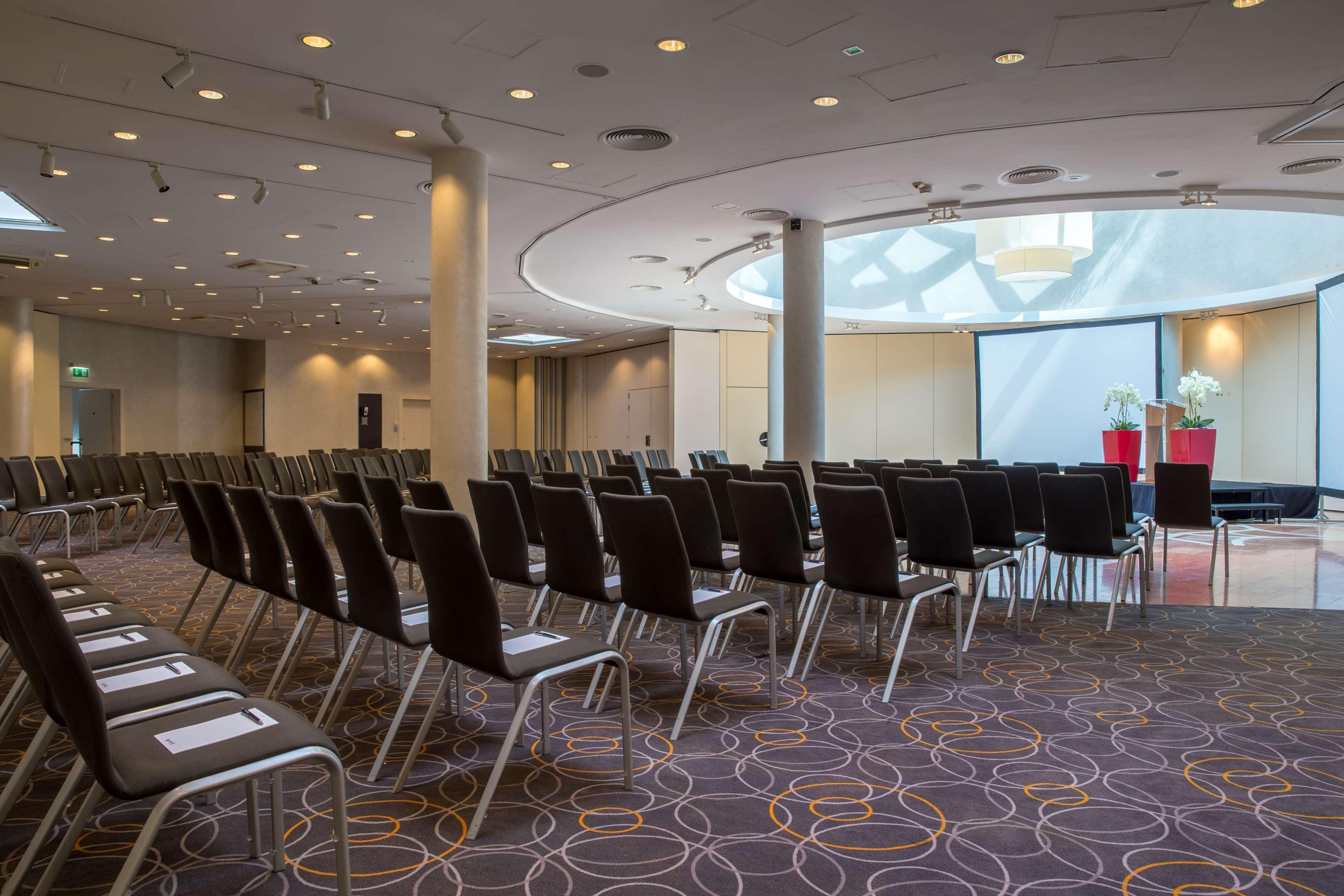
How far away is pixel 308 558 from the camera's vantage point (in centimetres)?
339

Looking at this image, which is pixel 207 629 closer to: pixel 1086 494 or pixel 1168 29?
pixel 1086 494

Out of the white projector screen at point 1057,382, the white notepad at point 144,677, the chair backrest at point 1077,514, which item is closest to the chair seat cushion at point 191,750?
the white notepad at point 144,677

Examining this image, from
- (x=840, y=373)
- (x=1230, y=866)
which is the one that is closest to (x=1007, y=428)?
(x=840, y=373)

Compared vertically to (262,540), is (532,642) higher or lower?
lower

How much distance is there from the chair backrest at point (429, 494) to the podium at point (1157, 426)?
1113 centimetres

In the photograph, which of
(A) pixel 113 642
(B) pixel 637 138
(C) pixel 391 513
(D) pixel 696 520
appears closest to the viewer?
(A) pixel 113 642

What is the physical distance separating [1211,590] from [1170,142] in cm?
361

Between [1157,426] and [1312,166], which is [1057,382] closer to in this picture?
[1157,426]

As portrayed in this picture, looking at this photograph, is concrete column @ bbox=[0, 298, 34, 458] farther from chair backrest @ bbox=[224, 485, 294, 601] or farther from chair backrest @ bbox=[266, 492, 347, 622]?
chair backrest @ bbox=[266, 492, 347, 622]

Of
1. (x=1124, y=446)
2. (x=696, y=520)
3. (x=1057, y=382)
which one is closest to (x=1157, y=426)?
(x=1124, y=446)

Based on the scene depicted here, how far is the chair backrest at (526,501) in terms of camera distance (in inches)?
225

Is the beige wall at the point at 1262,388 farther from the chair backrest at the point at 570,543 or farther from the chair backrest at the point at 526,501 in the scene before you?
the chair backrest at the point at 570,543

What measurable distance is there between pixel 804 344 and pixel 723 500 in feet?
11.9

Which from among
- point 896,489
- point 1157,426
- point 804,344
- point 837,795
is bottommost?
point 837,795
